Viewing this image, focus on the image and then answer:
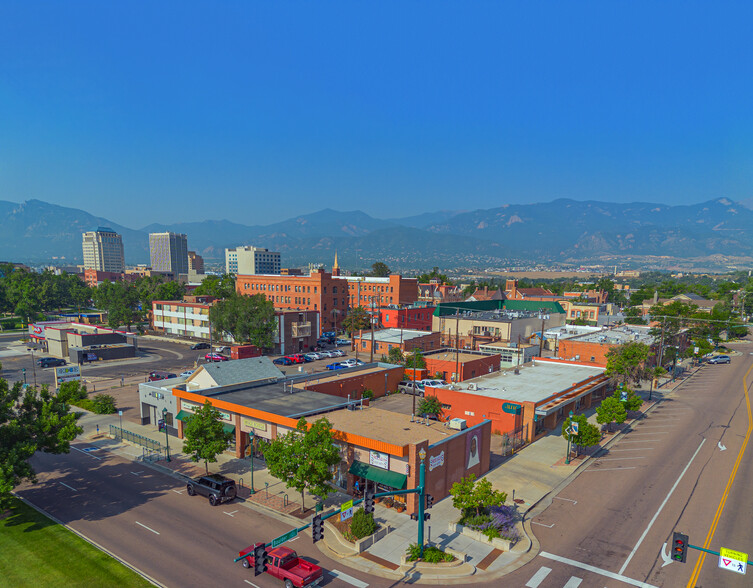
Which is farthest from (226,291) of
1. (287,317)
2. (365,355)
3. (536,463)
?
(536,463)

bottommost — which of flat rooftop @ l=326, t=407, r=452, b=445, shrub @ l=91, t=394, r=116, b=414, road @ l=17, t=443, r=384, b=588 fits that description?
shrub @ l=91, t=394, r=116, b=414

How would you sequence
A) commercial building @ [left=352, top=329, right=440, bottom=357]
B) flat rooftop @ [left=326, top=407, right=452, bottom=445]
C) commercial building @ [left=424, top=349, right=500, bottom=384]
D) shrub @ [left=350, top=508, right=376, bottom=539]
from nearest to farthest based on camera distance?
1. shrub @ [left=350, top=508, right=376, bottom=539]
2. flat rooftop @ [left=326, top=407, right=452, bottom=445]
3. commercial building @ [left=424, top=349, right=500, bottom=384]
4. commercial building @ [left=352, top=329, right=440, bottom=357]

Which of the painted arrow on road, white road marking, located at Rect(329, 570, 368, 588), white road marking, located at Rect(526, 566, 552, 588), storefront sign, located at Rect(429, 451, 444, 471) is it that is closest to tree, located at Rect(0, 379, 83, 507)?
white road marking, located at Rect(329, 570, 368, 588)

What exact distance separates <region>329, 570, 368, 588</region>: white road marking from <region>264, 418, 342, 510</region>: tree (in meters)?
4.81

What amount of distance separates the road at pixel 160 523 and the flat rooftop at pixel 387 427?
749 centimetres

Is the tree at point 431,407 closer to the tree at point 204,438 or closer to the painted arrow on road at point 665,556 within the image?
the tree at point 204,438

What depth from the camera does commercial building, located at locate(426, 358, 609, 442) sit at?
41719 millimetres

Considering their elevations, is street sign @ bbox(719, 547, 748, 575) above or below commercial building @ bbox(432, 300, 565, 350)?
above

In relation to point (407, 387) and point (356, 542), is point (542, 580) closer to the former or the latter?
point (356, 542)

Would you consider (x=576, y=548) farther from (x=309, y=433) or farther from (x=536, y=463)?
(x=309, y=433)

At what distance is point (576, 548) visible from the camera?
2502 cm

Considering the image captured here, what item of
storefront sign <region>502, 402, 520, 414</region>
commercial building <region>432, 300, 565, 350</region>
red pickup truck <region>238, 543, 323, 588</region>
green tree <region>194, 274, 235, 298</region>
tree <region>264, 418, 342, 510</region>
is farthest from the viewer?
green tree <region>194, 274, 235, 298</region>

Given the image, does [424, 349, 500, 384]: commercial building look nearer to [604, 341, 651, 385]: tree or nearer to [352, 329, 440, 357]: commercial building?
[352, 329, 440, 357]: commercial building

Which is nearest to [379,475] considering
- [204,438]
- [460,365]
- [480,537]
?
[480,537]
